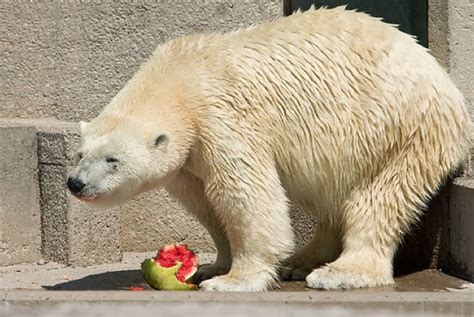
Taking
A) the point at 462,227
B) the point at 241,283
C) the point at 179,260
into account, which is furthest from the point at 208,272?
the point at 462,227

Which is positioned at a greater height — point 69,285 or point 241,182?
point 241,182

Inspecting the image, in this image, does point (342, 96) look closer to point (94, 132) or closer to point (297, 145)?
point (297, 145)

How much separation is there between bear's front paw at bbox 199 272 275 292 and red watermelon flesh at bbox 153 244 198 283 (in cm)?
26

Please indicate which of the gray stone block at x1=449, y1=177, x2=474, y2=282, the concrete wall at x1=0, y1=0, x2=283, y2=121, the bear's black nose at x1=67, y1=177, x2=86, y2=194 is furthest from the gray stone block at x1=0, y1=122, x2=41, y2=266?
the gray stone block at x1=449, y1=177, x2=474, y2=282

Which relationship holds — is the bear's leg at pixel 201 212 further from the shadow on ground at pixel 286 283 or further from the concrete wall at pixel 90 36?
the concrete wall at pixel 90 36

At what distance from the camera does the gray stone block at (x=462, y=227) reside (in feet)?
18.6

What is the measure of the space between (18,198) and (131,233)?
74cm

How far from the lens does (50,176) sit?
21.0 feet

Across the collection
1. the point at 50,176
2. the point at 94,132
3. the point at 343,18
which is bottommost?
the point at 50,176

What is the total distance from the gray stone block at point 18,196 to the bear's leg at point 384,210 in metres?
1.76

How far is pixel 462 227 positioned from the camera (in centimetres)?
575

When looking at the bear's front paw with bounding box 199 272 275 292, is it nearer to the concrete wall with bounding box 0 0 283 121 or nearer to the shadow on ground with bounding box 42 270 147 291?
the shadow on ground with bounding box 42 270 147 291

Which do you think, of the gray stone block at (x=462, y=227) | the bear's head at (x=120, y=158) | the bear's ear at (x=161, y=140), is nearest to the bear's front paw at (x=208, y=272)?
the bear's head at (x=120, y=158)

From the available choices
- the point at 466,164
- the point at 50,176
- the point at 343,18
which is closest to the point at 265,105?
the point at 343,18
